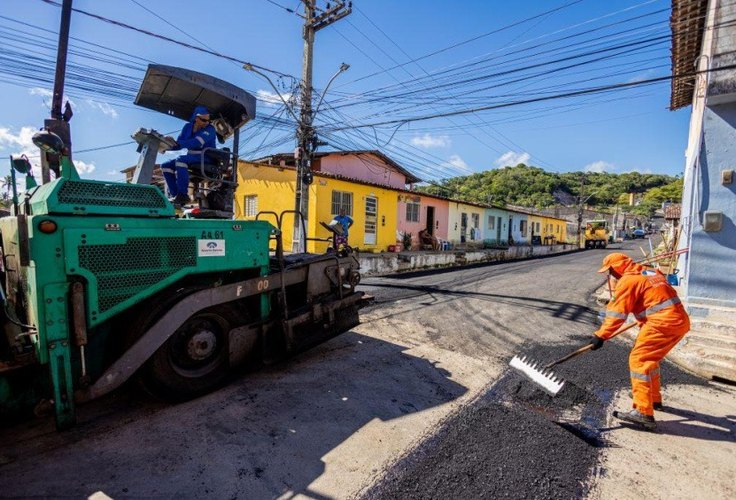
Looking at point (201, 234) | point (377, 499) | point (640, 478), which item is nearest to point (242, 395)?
point (201, 234)

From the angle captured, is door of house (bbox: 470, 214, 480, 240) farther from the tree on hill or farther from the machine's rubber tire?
the machine's rubber tire

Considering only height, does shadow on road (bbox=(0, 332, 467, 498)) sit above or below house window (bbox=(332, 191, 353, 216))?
below

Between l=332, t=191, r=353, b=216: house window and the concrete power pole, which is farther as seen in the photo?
l=332, t=191, r=353, b=216: house window

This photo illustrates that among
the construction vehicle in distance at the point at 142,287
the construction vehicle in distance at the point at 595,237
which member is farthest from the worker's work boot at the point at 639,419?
the construction vehicle in distance at the point at 595,237

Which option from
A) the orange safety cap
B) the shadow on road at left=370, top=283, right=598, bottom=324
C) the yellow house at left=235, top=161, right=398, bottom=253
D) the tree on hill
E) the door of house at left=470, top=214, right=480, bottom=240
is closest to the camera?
the orange safety cap

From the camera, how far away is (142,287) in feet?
9.80

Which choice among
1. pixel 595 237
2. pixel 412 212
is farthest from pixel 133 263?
pixel 595 237

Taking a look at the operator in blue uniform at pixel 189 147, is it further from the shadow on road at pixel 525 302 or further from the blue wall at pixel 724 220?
the blue wall at pixel 724 220

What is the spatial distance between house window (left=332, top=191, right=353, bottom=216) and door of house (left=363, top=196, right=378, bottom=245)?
0.97 metres

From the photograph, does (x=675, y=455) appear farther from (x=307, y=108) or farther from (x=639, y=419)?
(x=307, y=108)

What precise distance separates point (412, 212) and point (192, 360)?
54.1 ft

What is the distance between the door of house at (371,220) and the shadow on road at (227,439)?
42.2ft

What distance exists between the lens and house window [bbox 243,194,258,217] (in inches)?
650

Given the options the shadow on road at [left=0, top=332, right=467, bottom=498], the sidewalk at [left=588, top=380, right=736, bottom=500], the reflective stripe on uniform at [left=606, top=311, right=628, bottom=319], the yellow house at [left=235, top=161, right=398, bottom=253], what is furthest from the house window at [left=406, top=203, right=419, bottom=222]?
the reflective stripe on uniform at [left=606, top=311, right=628, bottom=319]
